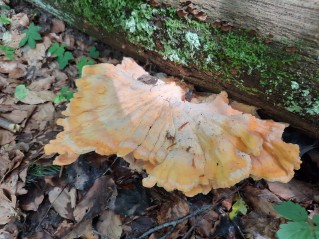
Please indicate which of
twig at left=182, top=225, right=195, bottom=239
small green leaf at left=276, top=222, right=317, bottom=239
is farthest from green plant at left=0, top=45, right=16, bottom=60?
small green leaf at left=276, top=222, right=317, bottom=239

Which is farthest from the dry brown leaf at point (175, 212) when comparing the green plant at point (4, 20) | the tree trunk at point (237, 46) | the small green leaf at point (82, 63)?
the green plant at point (4, 20)

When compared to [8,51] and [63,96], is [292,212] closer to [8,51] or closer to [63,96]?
[63,96]

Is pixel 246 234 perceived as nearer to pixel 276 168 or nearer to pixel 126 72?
pixel 276 168

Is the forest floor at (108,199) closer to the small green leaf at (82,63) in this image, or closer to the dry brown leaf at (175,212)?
the dry brown leaf at (175,212)

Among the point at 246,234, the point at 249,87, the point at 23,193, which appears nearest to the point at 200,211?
the point at 246,234

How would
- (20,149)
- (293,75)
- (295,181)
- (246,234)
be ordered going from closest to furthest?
(293,75) < (246,234) < (295,181) < (20,149)

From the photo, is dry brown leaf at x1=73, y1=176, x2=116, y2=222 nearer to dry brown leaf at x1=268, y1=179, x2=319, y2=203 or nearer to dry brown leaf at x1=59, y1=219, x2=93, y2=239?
dry brown leaf at x1=59, y1=219, x2=93, y2=239
